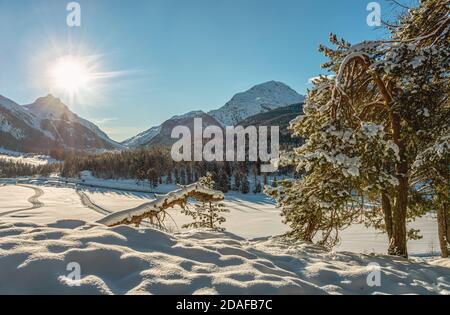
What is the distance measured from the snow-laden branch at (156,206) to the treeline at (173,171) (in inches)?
2682

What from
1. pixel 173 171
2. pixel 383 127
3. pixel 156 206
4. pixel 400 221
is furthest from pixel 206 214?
pixel 173 171

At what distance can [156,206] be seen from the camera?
8.52m

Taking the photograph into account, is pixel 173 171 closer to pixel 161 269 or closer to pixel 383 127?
pixel 383 127

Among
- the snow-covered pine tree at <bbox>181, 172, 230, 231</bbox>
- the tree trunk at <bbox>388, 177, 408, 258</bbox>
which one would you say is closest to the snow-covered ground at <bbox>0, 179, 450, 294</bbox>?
the tree trunk at <bbox>388, 177, 408, 258</bbox>

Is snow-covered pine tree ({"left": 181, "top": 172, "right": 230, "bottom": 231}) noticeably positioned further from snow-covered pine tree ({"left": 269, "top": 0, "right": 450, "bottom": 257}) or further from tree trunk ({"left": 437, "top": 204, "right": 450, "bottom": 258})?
tree trunk ({"left": 437, "top": 204, "right": 450, "bottom": 258})

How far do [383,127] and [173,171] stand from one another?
102538 mm

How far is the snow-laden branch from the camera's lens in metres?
7.35

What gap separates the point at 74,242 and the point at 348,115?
19.3 ft

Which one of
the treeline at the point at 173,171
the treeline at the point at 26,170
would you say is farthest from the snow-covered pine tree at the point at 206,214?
the treeline at the point at 26,170

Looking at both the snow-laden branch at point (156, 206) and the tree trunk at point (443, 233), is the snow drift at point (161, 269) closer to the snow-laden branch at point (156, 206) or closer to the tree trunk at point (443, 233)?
the snow-laden branch at point (156, 206)

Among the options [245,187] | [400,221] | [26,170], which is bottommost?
[245,187]

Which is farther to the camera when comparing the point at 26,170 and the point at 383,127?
the point at 26,170

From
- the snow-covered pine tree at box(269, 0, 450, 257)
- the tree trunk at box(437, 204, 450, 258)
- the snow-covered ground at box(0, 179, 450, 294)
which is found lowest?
the tree trunk at box(437, 204, 450, 258)

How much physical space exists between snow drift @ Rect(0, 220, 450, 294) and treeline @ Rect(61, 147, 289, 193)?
74088 mm
